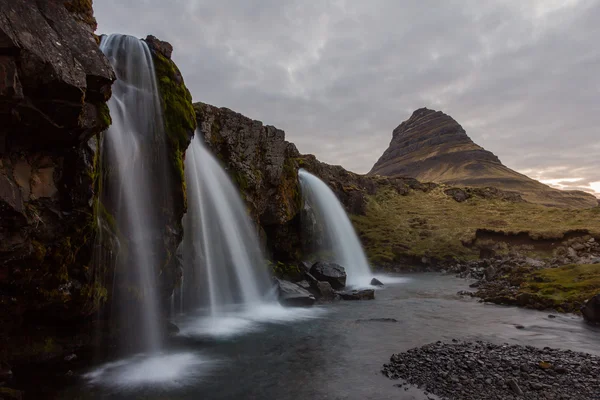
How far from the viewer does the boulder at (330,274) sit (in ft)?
110

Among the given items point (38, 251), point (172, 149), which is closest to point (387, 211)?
point (172, 149)

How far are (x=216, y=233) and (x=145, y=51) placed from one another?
13669 mm

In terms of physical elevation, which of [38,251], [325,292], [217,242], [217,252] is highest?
[217,242]

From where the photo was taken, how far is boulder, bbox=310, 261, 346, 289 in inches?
1318

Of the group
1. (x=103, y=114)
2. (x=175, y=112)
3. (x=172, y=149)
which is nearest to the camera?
(x=103, y=114)

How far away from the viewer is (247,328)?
20.4 m

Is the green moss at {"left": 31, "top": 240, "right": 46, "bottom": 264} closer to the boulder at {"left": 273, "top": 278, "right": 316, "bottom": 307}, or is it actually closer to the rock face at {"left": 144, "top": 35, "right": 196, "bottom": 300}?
the rock face at {"left": 144, "top": 35, "right": 196, "bottom": 300}

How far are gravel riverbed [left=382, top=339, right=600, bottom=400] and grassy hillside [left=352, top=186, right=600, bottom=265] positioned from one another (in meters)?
37.7

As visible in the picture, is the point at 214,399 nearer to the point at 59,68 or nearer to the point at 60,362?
the point at 60,362

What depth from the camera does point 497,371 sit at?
40.1ft

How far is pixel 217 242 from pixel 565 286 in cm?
2674

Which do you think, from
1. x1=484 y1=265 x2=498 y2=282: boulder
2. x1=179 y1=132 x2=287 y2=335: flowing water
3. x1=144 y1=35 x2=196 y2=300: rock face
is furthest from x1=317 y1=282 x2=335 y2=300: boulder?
x1=484 y1=265 x2=498 y2=282: boulder

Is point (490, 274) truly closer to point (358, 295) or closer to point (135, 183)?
point (358, 295)

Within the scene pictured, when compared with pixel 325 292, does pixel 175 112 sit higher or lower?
higher
